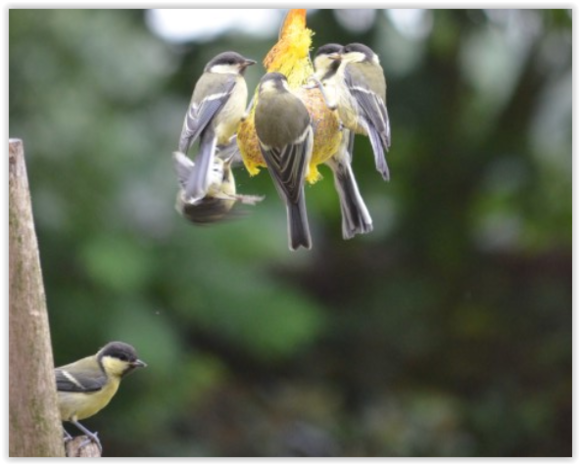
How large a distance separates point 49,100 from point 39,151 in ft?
0.87

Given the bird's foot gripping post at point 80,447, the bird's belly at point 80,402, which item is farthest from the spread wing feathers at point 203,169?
the bird's belly at point 80,402

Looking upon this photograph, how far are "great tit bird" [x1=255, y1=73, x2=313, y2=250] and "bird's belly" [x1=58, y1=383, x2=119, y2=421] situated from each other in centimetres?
109

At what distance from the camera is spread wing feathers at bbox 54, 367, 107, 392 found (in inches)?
152

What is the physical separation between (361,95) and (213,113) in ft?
1.24

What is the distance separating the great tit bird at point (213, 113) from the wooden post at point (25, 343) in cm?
42

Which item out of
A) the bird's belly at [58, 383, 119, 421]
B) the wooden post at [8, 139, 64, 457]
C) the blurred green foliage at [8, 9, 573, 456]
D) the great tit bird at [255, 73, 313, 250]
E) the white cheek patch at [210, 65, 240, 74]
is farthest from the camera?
the blurred green foliage at [8, 9, 573, 456]

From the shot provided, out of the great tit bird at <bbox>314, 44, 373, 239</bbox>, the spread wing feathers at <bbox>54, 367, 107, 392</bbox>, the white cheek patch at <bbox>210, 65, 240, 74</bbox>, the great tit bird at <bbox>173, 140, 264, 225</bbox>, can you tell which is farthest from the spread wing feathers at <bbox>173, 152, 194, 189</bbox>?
the spread wing feathers at <bbox>54, 367, 107, 392</bbox>

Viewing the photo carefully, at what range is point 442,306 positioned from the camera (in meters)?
8.05

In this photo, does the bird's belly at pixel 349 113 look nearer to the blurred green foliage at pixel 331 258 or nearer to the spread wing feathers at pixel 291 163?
the spread wing feathers at pixel 291 163

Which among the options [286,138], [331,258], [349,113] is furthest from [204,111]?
[331,258]

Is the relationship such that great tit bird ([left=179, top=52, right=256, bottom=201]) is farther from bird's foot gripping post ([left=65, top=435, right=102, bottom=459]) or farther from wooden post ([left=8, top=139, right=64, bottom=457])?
bird's foot gripping post ([left=65, top=435, right=102, bottom=459])

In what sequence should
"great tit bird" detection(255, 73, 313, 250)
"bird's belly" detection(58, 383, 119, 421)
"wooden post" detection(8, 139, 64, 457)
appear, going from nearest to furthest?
"wooden post" detection(8, 139, 64, 457) < "great tit bird" detection(255, 73, 313, 250) < "bird's belly" detection(58, 383, 119, 421)
